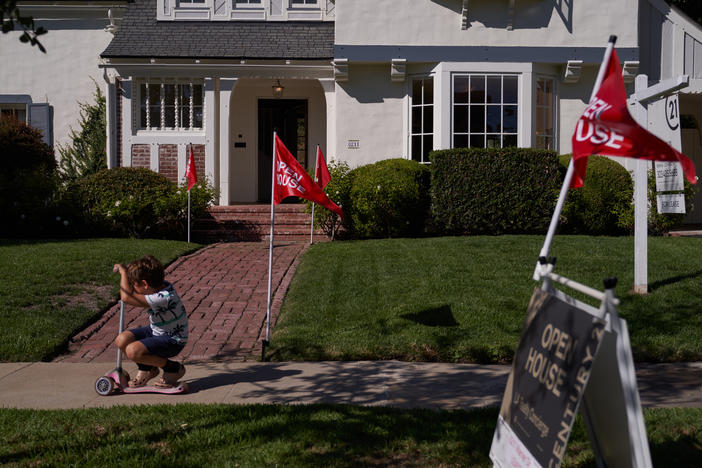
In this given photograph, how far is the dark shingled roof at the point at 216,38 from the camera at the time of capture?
50.0 ft

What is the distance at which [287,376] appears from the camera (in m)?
6.00

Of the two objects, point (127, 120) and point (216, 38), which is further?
point (216, 38)

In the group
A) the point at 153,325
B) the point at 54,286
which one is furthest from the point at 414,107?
the point at 153,325

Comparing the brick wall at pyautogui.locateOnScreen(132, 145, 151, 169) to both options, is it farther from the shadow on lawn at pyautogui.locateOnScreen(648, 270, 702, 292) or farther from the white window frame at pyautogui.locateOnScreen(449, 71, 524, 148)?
the shadow on lawn at pyautogui.locateOnScreen(648, 270, 702, 292)

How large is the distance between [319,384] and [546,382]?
280 cm

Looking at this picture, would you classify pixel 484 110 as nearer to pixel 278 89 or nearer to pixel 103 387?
pixel 278 89

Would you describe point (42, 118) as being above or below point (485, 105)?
above

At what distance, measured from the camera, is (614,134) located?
11.0 feet

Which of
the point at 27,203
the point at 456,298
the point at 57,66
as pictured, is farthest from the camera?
the point at 57,66

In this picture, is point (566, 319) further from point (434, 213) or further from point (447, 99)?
point (447, 99)

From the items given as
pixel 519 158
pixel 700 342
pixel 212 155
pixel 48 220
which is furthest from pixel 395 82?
pixel 700 342

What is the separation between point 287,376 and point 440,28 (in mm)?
10233

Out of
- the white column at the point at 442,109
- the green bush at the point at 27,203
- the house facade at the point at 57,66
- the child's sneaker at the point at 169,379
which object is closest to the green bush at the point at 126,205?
the green bush at the point at 27,203

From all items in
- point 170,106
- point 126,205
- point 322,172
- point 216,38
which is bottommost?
point 126,205
